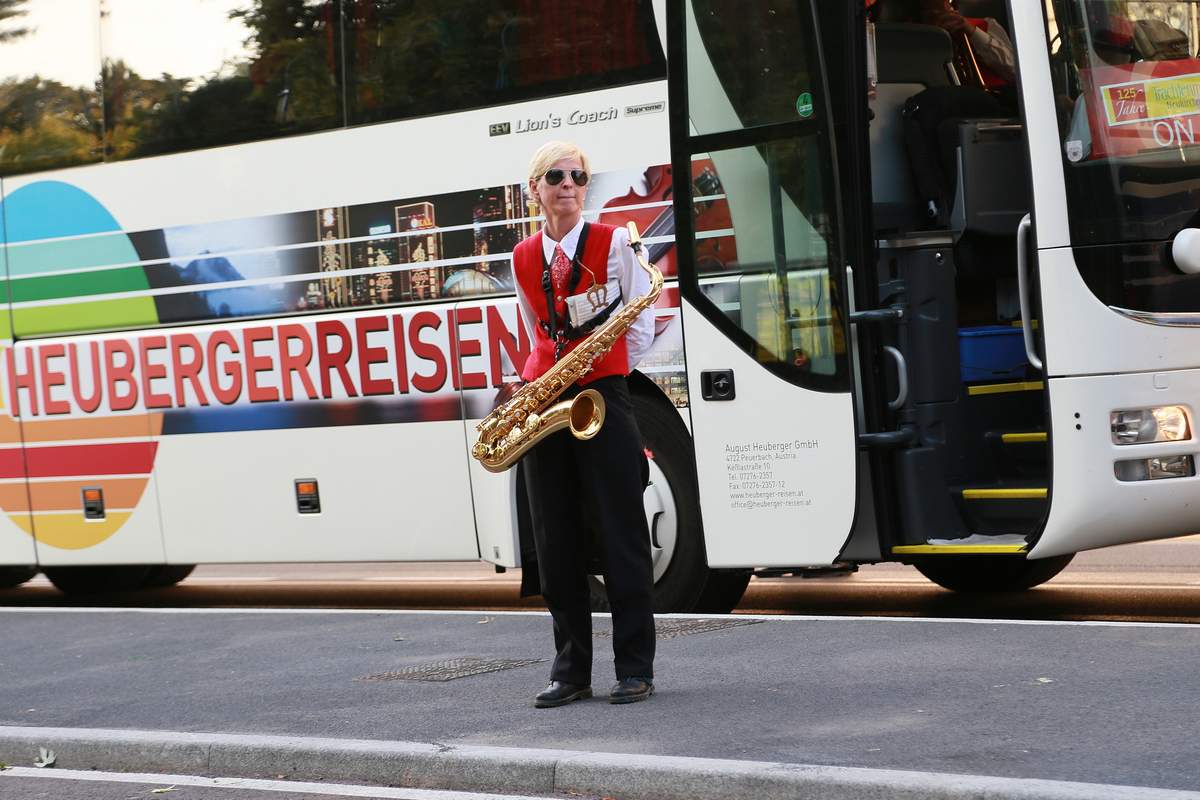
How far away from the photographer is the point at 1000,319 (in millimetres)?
9250

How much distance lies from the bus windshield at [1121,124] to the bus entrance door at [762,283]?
1.15m

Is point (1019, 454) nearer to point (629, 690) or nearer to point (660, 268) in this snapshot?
point (660, 268)

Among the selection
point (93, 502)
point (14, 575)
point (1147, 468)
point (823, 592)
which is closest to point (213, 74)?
point (93, 502)

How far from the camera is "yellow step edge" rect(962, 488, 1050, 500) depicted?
8473mm

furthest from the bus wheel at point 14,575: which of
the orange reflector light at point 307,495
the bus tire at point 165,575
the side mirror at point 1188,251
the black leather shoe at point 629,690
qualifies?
the side mirror at point 1188,251

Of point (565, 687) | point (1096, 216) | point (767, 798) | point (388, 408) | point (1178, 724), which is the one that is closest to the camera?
point (767, 798)

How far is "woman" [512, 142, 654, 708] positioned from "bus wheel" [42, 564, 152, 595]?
24.8 feet

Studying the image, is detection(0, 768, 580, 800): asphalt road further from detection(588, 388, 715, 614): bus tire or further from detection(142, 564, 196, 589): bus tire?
detection(142, 564, 196, 589): bus tire

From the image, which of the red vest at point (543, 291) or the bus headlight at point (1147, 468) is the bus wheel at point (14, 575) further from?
the bus headlight at point (1147, 468)

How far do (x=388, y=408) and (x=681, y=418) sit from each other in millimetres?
1958

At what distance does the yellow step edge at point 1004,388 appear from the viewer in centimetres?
898

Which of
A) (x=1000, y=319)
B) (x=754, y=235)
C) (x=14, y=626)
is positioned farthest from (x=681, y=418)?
(x=14, y=626)

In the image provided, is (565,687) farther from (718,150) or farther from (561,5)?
(561,5)

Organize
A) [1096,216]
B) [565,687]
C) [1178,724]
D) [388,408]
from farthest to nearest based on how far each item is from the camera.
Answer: [388,408], [1096,216], [565,687], [1178,724]
